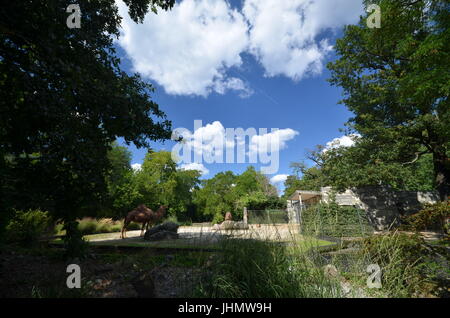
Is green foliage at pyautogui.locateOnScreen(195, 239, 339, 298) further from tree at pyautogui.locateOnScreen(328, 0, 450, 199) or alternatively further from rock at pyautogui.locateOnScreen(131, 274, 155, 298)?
tree at pyautogui.locateOnScreen(328, 0, 450, 199)

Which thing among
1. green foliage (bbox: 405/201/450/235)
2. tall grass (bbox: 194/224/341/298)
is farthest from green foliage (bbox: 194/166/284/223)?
green foliage (bbox: 405/201/450/235)

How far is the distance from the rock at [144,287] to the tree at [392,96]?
1047cm

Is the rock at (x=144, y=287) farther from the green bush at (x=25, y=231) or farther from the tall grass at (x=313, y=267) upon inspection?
the green bush at (x=25, y=231)

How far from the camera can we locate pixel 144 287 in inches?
104

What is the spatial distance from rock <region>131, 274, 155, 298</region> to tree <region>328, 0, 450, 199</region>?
34.4ft

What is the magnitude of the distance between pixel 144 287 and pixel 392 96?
46.7 ft

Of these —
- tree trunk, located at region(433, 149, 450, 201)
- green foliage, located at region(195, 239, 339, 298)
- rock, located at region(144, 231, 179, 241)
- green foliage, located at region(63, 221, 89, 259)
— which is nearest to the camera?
green foliage, located at region(195, 239, 339, 298)

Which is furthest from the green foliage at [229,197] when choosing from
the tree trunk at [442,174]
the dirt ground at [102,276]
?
the dirt ground at [102,276]

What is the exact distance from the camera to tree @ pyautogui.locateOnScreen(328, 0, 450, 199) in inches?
314

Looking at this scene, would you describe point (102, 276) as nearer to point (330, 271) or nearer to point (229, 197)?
point (330, 271)

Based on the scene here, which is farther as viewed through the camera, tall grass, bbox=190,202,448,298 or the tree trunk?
the tree trunk

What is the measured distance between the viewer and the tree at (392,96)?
7984 millimetres
